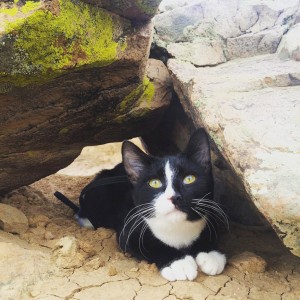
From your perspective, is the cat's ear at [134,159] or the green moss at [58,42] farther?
the cat's ear at [134,159]

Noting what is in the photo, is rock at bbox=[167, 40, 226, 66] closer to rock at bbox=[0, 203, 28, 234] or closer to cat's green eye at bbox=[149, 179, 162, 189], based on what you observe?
cat's green eye at bbox=[149, 179, 162, 189]

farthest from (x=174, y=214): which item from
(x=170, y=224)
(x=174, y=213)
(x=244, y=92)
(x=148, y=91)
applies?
(x=148, y=91)

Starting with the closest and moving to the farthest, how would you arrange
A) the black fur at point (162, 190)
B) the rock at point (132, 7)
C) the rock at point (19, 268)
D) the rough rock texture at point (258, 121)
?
the rough rock texture at point (258, 121), the rock at point (19, 268), the rock at point (132, 7), the black fur at point (162, 190)

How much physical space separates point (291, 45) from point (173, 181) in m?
1.17

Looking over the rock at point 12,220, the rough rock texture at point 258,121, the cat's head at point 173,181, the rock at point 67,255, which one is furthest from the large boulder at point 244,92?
the rock at point 12,220

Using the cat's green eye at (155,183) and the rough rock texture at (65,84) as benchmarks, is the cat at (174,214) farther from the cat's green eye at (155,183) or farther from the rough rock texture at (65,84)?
the rough rock texture at (65,84)

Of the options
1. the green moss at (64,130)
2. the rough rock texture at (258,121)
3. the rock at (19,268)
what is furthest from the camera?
the green moss at (64,130)

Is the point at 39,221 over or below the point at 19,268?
below

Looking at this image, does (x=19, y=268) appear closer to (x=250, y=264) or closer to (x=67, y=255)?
(x=67, y=255)

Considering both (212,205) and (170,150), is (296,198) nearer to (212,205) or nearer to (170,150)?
(212,205)

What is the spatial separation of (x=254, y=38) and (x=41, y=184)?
1.97 metres

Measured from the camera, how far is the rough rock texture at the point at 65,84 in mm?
1632

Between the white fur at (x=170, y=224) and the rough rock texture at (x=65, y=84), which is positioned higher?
the rough rock texture at (x=65, y=84)

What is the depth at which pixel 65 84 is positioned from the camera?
198cm
